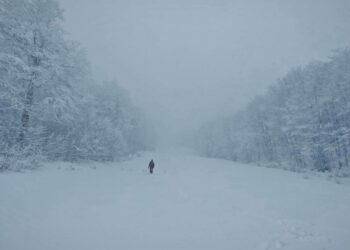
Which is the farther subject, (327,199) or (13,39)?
(13,39)

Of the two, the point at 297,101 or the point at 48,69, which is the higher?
the point at 297,101

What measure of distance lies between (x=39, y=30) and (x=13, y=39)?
5.97ft

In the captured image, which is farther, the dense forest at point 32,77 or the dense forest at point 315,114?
the dense forest at point 315,114

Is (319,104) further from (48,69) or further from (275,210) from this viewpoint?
(48,69)

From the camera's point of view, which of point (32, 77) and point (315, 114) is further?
point (315, 114)

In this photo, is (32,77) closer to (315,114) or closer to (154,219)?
(154,219)

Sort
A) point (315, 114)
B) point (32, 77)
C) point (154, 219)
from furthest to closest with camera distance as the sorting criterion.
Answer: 1. point (315, 114)
2. point (32, 77)
3. point (154, 219)

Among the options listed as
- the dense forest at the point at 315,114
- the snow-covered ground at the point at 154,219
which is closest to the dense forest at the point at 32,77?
the snow-covered ground at the point at 154,219

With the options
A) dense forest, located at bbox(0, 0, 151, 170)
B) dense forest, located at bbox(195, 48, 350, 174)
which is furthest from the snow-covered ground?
dense forest, located at bbox(195, 48, 350, 174)

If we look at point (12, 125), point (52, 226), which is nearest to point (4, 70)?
point (12, 125)

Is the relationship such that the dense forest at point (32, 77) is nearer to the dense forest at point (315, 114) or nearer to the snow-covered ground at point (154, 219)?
the snow-covered ground at point (154, 219)

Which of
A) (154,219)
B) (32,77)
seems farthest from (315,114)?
(32,77)

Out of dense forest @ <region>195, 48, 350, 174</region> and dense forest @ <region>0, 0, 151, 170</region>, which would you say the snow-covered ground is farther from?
dense forest @ <region>195, 48, 350, 174</region>

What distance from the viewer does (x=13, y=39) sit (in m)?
13.6
